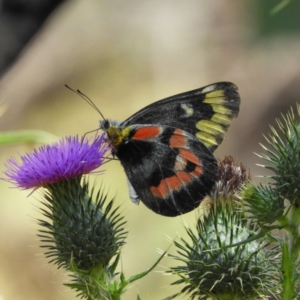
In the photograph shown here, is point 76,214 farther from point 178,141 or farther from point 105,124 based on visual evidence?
point 178,141

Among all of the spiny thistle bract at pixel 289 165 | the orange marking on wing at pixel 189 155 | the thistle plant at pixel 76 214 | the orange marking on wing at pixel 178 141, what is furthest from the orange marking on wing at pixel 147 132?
the spiny thistle bract at pixel 289 165

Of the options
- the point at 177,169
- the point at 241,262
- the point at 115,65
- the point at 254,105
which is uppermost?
the point at 115,65

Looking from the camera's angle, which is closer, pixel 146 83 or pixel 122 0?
pixel 146 83

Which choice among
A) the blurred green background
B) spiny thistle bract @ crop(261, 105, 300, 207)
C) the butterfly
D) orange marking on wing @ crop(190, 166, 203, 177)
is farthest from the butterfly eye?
the blurred green background

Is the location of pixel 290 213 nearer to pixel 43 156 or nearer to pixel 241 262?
pixel 241 262

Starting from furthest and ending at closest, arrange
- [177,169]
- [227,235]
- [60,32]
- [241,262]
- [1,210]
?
[60,32], [1,210], [177,169], [227,235], [241,262]

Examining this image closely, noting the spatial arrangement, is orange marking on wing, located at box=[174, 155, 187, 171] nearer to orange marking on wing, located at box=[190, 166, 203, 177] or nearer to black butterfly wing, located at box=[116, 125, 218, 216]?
black butterfly wing, located at box=[116, 125, 218, 216]

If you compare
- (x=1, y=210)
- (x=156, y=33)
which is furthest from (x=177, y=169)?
(x=156, y=33)
